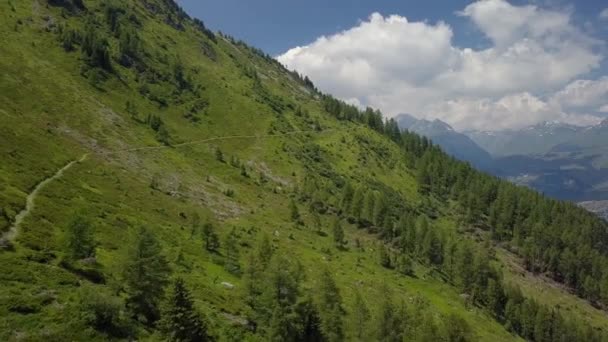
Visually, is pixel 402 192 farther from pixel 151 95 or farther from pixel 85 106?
pixel 85 106

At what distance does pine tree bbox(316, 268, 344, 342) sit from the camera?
58.5 metres

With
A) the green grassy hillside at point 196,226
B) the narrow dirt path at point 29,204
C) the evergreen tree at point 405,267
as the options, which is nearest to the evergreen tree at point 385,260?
the green grassy hillside at point 196,226

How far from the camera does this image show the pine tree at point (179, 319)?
39.7 metres

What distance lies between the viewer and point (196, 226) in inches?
3625

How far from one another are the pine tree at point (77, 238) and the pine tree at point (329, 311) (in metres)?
31.9

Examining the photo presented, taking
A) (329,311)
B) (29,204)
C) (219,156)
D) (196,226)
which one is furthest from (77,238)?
(219,156)

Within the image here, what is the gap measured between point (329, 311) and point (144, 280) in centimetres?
2743

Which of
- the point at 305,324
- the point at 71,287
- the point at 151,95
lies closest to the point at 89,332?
the point at 71,287

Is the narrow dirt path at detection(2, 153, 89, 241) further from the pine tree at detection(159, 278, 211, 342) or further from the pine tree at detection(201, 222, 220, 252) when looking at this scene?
the pine tree at detection(201, 222, 220, 252)

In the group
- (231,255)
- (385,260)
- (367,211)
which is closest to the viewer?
(231,255)

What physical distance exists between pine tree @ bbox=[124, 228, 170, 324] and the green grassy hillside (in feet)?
1.71

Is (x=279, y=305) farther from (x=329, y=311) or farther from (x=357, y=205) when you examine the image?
(x=357, y=205)

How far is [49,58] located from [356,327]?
484 ft

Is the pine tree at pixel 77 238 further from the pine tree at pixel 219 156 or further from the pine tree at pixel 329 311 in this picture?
the pine tree at pixel 219 156
